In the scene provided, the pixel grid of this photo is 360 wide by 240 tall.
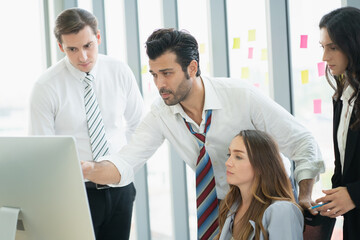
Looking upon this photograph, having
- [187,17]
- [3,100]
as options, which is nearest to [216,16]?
[187,17]

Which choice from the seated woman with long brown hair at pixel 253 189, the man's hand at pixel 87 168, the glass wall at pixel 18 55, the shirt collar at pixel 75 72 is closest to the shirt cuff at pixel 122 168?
the man's hand at pixel 87 168

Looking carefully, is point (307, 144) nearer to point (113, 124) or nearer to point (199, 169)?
point (199, 169)

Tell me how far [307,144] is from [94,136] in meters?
1.14

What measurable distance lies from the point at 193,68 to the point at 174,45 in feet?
0.45

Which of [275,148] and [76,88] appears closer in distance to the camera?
[275,148]

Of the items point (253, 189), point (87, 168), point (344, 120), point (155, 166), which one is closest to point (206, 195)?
point (253, 189)

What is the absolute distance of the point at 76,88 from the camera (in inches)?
99.0

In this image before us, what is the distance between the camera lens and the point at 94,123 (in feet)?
8.06

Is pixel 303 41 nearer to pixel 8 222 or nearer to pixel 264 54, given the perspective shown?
pixel 264 54

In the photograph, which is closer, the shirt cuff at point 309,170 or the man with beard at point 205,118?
the shirt cuff at point 309,170

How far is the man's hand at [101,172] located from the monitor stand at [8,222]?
1.92 feet

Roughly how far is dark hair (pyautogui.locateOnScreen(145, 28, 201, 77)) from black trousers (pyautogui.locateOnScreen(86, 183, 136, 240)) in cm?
82

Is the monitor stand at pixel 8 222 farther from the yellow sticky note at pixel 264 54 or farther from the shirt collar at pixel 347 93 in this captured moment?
Result: the yellow sticky note at pixel 264 54

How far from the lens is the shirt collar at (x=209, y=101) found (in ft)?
6.54
